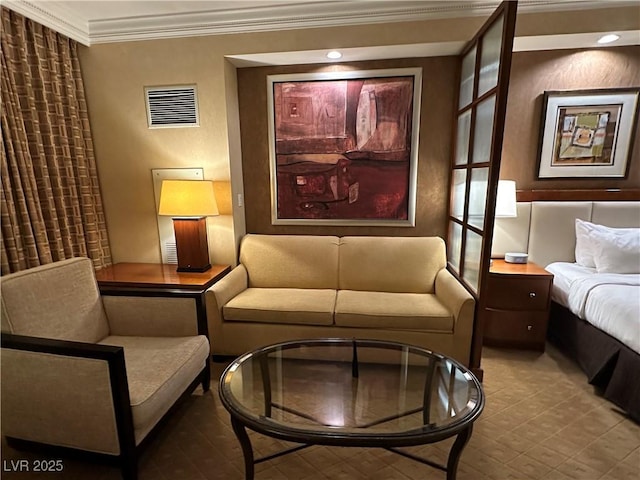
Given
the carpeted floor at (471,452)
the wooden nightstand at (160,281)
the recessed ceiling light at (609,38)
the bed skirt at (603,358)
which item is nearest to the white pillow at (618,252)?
the bed skirt at (603,358)

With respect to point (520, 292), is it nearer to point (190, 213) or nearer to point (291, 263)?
point (291, 263)

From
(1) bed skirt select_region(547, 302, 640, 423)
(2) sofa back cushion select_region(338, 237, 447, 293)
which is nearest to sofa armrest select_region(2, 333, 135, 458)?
(2) sofa back cushion select_region(338, 237, 447, 293)

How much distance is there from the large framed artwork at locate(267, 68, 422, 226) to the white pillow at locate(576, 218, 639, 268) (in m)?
1.31

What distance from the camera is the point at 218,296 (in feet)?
7.49

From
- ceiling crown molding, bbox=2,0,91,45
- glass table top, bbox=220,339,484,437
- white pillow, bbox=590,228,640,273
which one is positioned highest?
ceiling crown molding, bbox=2,0,91,45

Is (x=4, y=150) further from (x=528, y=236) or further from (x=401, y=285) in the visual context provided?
→ (x=528, y=236)

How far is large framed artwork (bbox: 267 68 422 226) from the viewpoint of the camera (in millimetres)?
2699

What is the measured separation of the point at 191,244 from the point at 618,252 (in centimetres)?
317

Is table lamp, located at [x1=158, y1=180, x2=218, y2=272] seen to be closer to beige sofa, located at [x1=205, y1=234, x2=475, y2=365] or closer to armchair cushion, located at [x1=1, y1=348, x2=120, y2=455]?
beige sofa, located at [x1=205, y1=234, x2=475, y2=365]

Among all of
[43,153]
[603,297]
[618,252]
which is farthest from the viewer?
[618,252]

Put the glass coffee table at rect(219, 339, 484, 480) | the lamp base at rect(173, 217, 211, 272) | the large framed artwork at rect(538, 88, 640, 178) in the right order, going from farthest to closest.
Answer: the large framed artwork at rect(538, 88, 640, 178), the lamp base at rect(173, 217, 211, 272), the glass coffee table at rect(219, 339, 484, 480)

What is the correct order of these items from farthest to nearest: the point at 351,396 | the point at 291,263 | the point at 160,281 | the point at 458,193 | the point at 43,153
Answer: the point at 291,263 < the point at 458,193 < the point at 160,281 < the point at 43,153 < the point at 351,396

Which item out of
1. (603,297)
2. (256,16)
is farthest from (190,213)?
(603,297)

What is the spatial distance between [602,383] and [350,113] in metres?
2.52
